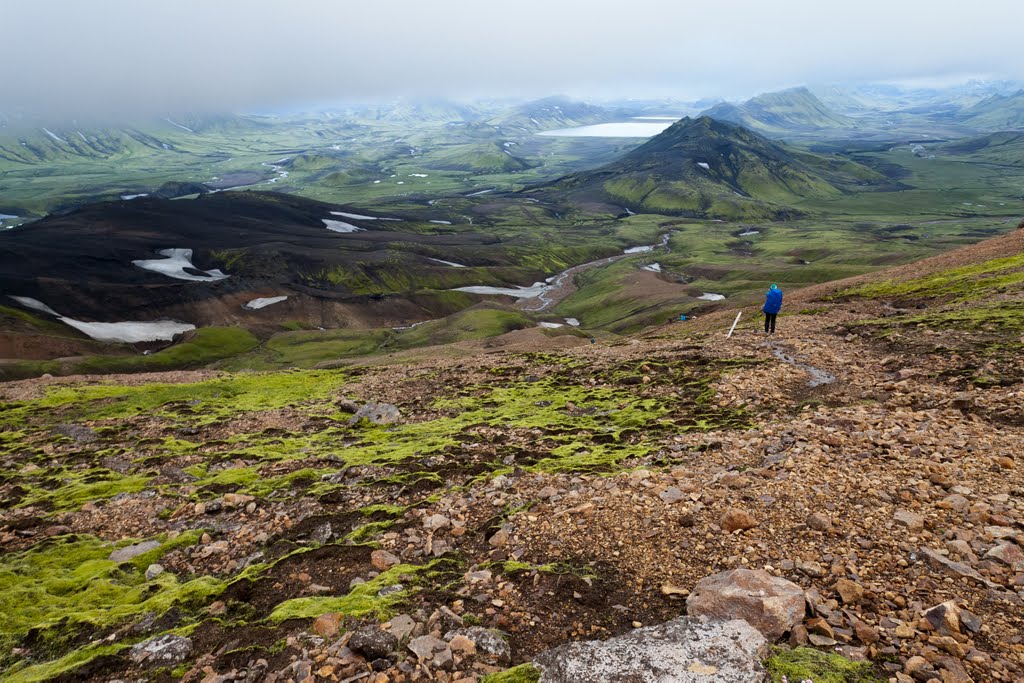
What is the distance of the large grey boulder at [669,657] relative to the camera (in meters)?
7.88

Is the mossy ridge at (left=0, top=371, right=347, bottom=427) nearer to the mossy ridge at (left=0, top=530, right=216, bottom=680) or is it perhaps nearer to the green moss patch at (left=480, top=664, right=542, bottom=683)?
the mossy ridge at (left=0, top=530, right=216, bottom=680)

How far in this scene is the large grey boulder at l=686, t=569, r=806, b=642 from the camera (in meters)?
8.95

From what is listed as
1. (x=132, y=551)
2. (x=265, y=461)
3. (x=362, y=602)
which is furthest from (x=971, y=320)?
(x=132, y=551)

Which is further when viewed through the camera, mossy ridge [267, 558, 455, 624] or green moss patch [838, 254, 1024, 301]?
green moss patch [838, 254, 1024, 301]

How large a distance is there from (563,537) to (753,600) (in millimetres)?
4594

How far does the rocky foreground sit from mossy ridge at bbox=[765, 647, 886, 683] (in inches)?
2.3

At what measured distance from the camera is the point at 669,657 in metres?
8.34

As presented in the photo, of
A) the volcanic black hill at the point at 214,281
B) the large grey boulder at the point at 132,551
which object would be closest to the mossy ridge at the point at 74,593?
the large grey boulder at the point at 132,551

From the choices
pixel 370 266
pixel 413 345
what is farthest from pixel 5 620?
pixel 370 266

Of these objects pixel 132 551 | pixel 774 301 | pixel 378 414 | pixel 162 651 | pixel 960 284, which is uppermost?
pixel 774 301

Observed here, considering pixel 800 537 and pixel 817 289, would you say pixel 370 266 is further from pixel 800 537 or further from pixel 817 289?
pixel 800 537

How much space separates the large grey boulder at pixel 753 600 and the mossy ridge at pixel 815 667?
58 centimetres

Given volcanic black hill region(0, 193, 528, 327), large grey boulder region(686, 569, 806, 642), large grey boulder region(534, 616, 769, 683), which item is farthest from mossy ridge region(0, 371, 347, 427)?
volcanic black hill region(0, 193, 528, 327)

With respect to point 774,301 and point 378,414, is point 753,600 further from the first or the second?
point 774,301
